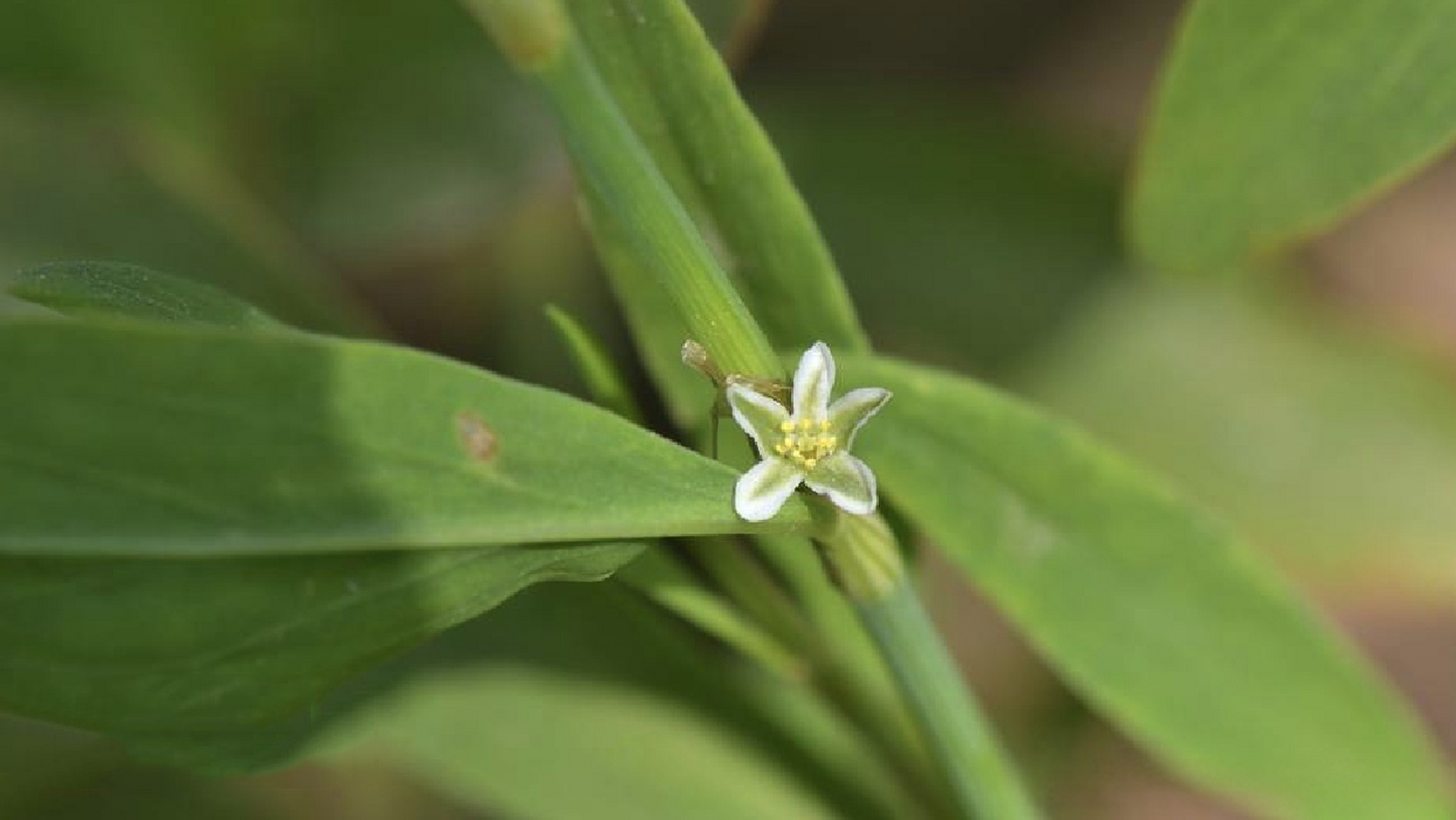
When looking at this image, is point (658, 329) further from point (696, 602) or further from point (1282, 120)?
point (1282, 120)

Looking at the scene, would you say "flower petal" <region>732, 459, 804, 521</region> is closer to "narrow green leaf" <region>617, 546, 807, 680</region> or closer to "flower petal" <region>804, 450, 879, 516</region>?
"flower petal" <region>804, 450, 879, 516</region>

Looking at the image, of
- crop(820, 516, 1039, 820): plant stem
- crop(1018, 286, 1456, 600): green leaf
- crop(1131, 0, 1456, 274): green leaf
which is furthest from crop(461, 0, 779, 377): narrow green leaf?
crop(1018, 286, 1456, 600): green leaf

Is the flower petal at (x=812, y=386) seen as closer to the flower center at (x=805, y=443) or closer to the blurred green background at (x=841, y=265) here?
the flower center at (x=805, y=443)

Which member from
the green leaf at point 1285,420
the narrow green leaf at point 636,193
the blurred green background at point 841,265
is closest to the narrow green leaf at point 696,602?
the narrow green leaf at point 636,193

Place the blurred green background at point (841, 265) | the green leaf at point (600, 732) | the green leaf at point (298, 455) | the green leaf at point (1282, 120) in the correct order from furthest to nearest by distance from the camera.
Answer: the blurred green background at point (841, 265), the green leaf at point (600, 732), the green leaf at point (1282, 120), the green leaf at point (298, 455)

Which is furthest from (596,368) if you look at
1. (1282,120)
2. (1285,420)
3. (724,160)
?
(1285,420)

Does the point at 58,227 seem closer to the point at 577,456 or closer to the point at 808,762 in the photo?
the point at 808,762
